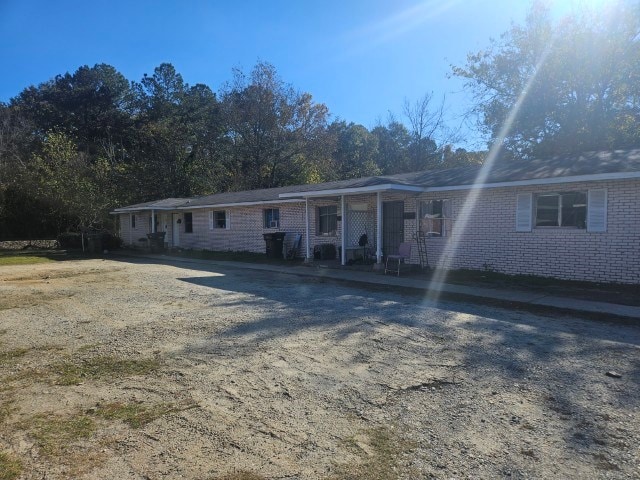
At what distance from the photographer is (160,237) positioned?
22828 millimetres

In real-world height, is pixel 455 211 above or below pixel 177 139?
below

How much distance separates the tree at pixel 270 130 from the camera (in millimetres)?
33219

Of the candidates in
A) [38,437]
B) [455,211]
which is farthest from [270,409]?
[455,211]

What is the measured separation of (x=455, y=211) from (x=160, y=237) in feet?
51.9

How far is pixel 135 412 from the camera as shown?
3598 mm

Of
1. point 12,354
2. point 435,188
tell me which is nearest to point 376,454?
point 12,354

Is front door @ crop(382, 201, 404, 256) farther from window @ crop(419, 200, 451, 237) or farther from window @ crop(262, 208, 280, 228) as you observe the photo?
window @ crop(262, 208, 280, 228)

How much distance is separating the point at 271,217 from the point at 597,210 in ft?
39.9

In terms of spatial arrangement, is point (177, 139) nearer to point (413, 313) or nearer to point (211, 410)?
point (413, 313)

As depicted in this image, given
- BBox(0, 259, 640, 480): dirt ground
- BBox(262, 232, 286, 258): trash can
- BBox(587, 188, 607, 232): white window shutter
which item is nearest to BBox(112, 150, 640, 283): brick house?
BBox(587, 188, 607, 232): white window shutter

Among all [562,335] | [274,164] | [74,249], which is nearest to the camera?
[562,335]

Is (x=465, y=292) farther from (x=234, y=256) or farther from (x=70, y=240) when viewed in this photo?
(x=70, y=240)

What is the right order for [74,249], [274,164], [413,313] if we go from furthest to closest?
[274,164], [74,249], [413,313]

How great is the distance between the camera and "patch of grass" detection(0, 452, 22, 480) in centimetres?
272
